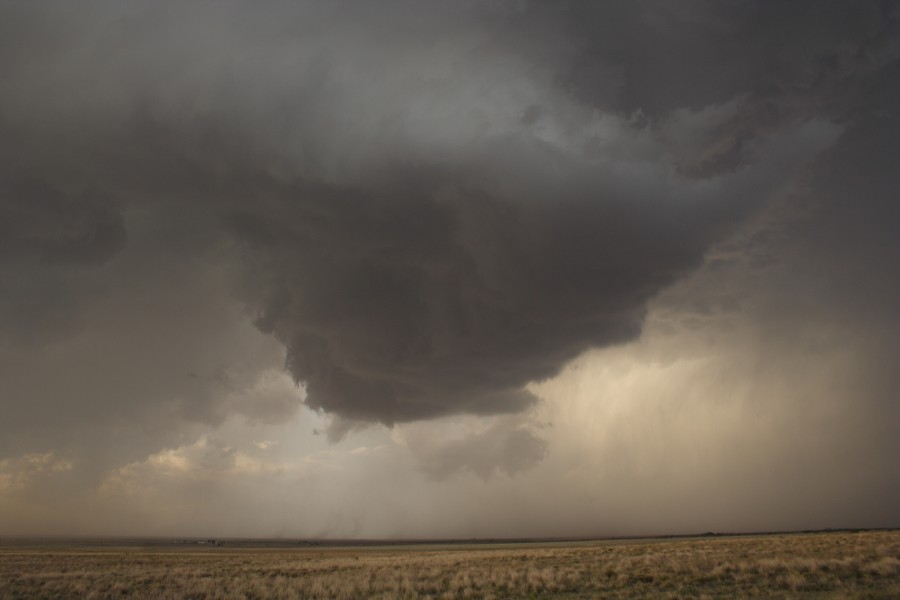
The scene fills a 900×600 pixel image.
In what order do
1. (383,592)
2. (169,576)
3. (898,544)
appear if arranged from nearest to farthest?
(383,592) → (898,544) → (169,576)

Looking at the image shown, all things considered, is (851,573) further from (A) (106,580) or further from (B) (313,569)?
(A) (106,580)

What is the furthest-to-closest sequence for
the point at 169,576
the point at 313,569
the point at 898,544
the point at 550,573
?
1. the point at 313,569
2. the point at 169,576
3. the point at 898,544
4. the point at 550,573

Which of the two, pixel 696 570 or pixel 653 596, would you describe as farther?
pixel 696 570

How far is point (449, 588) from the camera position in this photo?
2581 centimetres

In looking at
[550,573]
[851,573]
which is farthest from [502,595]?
[851,573]

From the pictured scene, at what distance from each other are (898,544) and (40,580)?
53.4m

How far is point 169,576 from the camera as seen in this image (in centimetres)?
3581

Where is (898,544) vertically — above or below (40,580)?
above

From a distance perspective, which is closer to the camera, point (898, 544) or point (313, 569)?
point (898, 544)

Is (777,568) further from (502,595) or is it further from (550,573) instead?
(502,595)

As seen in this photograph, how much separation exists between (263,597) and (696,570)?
72.2ft

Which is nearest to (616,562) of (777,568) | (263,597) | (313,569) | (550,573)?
(550,573)

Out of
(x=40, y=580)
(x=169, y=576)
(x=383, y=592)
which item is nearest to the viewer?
(x=383, y=592)

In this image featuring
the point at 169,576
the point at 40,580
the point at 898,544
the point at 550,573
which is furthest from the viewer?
the point at 169,576
